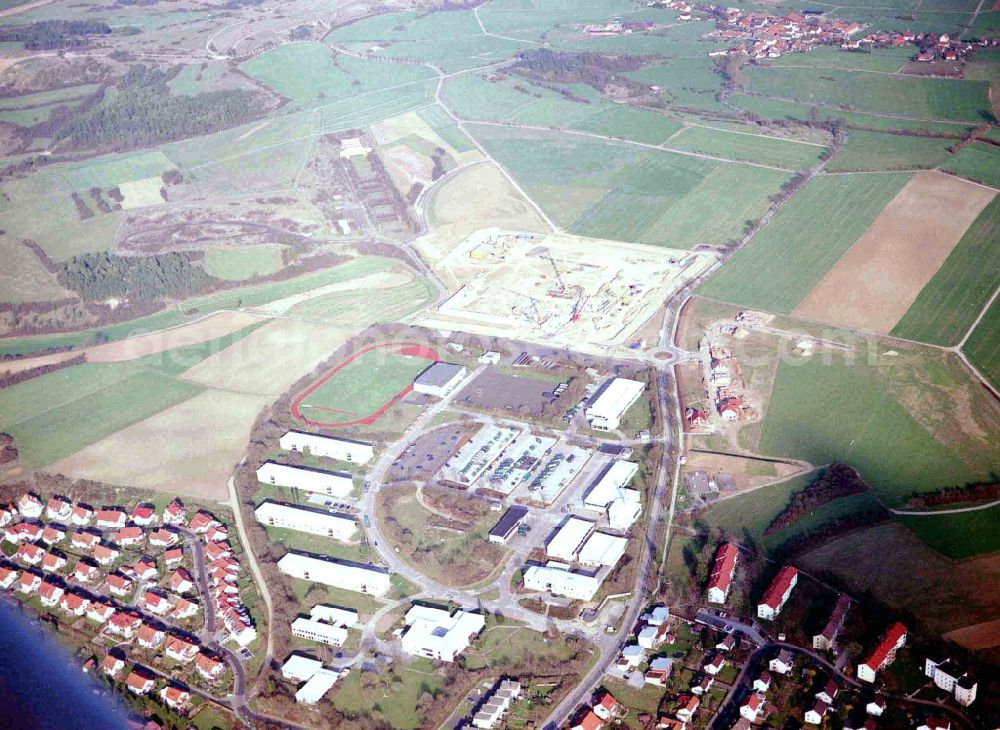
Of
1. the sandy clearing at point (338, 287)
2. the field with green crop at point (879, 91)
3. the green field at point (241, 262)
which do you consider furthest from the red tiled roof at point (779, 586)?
the field with green crop at point (879, 91)

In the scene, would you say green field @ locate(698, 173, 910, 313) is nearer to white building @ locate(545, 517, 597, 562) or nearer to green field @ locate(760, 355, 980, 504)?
green field @ locate(760, 355, 980, 504)

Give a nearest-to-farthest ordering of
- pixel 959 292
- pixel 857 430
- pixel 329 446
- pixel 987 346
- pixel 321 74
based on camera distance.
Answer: pixel 857 430 → pixel 329 446 → pixel 987 346 → pixel 959 292 → pixel 321 74

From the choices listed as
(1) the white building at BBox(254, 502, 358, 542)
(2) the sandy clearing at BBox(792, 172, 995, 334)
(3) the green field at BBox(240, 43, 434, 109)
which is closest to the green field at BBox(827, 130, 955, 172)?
(2) the sandy clearing at BBox(792, 172, 995, 334)

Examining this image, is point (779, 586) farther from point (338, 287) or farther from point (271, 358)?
point (338, 287)

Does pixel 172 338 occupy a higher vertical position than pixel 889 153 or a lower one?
higher

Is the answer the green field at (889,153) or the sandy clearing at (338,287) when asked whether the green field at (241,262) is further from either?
the green field at (889,153)

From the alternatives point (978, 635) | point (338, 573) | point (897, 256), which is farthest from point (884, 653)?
point (897, 256)
